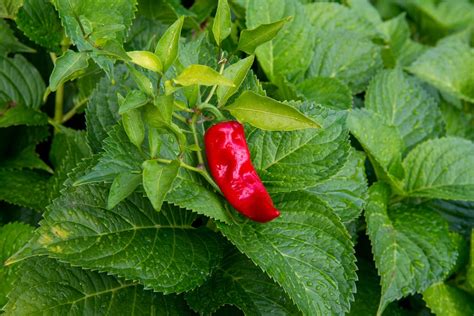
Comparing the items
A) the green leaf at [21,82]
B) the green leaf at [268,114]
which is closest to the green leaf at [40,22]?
the green leaf at [21,82]

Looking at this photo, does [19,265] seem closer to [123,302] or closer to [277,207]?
[123,302]

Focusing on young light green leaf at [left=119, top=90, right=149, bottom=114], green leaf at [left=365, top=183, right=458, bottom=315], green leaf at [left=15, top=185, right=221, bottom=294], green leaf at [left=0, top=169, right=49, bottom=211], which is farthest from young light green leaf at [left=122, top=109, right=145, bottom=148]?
green leaf at [left=365, top=183, right=458, bottom=315]

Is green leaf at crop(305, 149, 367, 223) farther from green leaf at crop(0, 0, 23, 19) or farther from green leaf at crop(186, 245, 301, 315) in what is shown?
green leaf at crop(0, 0, 23, 19)

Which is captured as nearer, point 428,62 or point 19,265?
point 19,265

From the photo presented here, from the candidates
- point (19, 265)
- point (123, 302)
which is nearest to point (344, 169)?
point (123, 302)

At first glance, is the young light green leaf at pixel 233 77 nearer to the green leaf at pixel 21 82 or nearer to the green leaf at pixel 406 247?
the green leaf at pixel 406 247

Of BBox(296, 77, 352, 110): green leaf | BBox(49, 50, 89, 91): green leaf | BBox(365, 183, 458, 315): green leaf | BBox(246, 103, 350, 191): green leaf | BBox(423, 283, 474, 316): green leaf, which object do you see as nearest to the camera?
BBox(49, 50, 89, 91): green leaf
